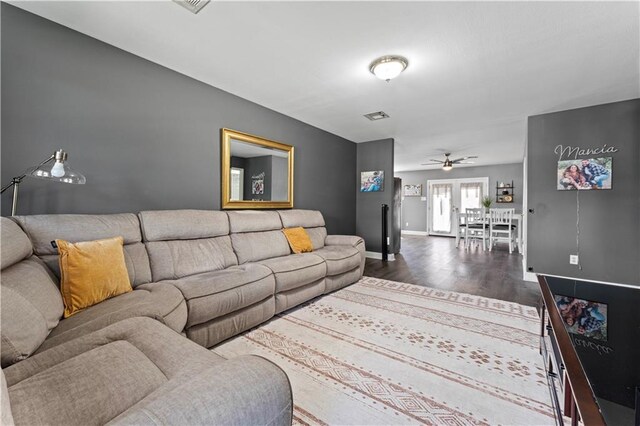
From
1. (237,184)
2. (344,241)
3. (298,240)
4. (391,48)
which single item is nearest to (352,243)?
(344,241)

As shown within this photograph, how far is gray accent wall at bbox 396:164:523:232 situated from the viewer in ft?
25.8

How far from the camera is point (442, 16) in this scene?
6.09 ft

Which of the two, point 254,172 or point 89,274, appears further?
point 254,172

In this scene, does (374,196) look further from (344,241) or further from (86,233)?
(86,233)

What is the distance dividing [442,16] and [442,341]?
2.39 meters

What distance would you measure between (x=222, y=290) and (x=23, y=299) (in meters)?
0.99

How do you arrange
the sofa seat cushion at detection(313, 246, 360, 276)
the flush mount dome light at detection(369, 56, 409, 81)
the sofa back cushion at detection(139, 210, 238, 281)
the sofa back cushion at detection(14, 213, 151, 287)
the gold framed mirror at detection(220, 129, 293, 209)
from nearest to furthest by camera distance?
the sofa back cushion at detection(14, 213, 151, 287), the sofa back cushion at detection(139, 210, 238, 281), the flush mount dome light at detection(369, 56, 409, 81), the sofa seat cushion at detection(313, 246, 360, 276), the gold framed mirror at detection(220, 129, 293, 209)

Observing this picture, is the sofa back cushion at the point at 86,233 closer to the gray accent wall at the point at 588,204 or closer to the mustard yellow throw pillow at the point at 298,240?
the mustard yellow throw pillow at the point at 298,240

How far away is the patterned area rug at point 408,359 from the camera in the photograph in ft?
4.42

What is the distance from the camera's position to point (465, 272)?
4.15 meters

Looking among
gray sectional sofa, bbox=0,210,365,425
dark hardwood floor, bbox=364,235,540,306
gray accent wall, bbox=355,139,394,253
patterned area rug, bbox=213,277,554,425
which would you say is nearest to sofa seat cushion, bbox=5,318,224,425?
gray sectional sofa, bbox=0,210,365,425

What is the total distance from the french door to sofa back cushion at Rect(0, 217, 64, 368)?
29.8ft

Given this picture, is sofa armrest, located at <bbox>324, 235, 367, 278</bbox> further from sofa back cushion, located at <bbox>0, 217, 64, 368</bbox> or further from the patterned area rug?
sofa back cushion, located at <bbox>0, 217, 64, 368</bbox>

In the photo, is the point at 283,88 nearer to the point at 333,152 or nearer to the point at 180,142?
the point at 180,142
